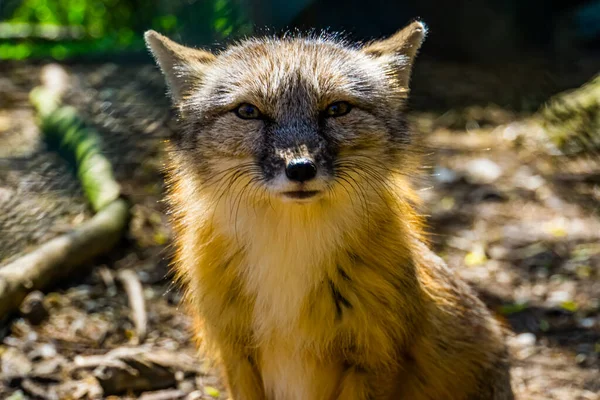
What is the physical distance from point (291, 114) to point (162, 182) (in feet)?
15.1

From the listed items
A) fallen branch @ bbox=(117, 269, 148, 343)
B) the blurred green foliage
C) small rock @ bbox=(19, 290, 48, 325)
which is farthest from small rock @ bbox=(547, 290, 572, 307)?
the blurred green foliage

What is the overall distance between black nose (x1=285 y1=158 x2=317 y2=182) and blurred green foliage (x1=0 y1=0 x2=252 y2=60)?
4866mm

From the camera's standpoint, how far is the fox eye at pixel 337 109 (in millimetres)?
3996

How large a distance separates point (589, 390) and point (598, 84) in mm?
5353

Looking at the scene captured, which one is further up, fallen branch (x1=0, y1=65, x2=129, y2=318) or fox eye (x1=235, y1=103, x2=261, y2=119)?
fox eye (x1=235, y1=103, x2=261, y2=119)

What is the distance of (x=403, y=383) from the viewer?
430 cm

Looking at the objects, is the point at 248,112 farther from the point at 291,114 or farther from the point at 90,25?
the point at 90,25

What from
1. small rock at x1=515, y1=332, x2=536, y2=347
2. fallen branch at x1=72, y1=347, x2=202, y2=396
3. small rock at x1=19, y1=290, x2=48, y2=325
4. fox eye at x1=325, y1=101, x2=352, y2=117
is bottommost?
small rock at x1=515, y1=332, x2=536, y2=347

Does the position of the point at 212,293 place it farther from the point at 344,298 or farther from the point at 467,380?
the point at 467,380

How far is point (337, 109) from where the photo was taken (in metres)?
4.02

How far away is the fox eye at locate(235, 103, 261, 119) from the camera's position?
3984 millimetres

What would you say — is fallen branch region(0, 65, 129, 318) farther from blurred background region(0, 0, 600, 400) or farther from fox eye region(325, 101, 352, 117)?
fox eye region(325, 101, 352, 117)

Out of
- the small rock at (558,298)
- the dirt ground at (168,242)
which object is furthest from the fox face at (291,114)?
the small rock at (558,298)

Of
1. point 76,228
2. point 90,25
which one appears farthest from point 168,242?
point 90,25
